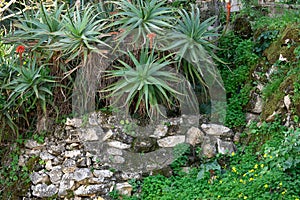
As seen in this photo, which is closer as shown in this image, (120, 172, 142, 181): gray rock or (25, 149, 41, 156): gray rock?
(120, 172, 142, 181): gray rock

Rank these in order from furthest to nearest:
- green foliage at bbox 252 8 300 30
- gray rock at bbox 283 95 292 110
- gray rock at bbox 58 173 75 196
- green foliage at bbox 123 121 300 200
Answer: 1. green foliage at bbox 252 8 300 30
2. gray rock at bbox 58 173 75 196
3. gray rock at bbox 283 95 292 110
4. green foliage at bbox 123 121 300 200

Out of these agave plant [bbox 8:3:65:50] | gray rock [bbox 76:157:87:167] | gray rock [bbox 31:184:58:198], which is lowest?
gray rock [bbox 31:184:58:198]

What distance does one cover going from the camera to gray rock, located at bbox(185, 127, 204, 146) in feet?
16.2

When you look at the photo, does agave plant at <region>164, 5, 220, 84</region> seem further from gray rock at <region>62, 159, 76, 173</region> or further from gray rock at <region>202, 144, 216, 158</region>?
gray rock at <region>62, 159, 76, 173</region>

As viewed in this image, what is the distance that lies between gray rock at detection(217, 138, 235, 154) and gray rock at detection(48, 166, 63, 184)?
69.8 inches

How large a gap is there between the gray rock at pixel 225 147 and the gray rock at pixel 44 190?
184cm

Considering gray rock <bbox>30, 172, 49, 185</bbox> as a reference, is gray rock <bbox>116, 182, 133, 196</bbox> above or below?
below

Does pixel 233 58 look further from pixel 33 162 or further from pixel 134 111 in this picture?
pixel 33 162

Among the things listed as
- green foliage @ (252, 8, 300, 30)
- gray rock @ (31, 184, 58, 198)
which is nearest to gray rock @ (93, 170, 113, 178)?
gray rock @ (31, 184, 58, 198)

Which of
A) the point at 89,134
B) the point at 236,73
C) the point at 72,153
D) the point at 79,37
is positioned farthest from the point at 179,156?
the point at 79,37

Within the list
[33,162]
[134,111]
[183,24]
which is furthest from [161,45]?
[33,162]

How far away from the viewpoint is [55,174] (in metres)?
4.95

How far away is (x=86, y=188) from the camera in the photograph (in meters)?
4.75

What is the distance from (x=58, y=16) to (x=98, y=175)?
1905 mm
